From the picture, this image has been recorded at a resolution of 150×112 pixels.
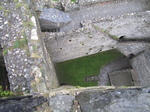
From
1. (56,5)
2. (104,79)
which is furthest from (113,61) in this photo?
(56,5)

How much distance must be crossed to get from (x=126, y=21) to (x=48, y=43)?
4.07 m

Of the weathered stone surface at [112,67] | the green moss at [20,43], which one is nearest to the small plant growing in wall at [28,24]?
the green moss at [20,43]

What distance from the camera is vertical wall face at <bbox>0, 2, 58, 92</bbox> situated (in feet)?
19.3

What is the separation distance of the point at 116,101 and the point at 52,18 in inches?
203

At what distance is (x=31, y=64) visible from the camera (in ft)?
20.0

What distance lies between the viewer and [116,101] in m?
4.30

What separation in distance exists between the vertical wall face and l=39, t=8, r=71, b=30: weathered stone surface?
805mm

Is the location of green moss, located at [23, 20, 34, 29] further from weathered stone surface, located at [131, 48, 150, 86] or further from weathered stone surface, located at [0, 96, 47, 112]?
weathered stone surface, located at [131, 48, 150, 86]

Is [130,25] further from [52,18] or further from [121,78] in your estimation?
[121,78]

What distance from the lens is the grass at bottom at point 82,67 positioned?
12141 millimetres

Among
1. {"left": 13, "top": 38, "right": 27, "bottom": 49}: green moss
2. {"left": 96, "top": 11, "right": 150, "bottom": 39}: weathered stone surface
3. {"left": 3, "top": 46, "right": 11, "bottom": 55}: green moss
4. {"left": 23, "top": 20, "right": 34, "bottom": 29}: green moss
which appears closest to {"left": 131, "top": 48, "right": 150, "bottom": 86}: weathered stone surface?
{"left": 96, "top": 11, "right": 150, "bottom": 39}: weathered stone surface

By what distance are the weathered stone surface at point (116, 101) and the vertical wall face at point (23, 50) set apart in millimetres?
1659

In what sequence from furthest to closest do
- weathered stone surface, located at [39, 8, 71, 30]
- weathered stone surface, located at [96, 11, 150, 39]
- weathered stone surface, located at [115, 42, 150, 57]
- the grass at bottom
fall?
the grass at bottom → weathered stone surface, located at [115, 42, 150, 57] → weathered stone surface, located at [96, 11, 150, 39] → weathered stone surface, located at [39, 8, 71, 30]

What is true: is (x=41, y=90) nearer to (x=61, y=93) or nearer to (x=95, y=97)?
(x=61, y=93)
